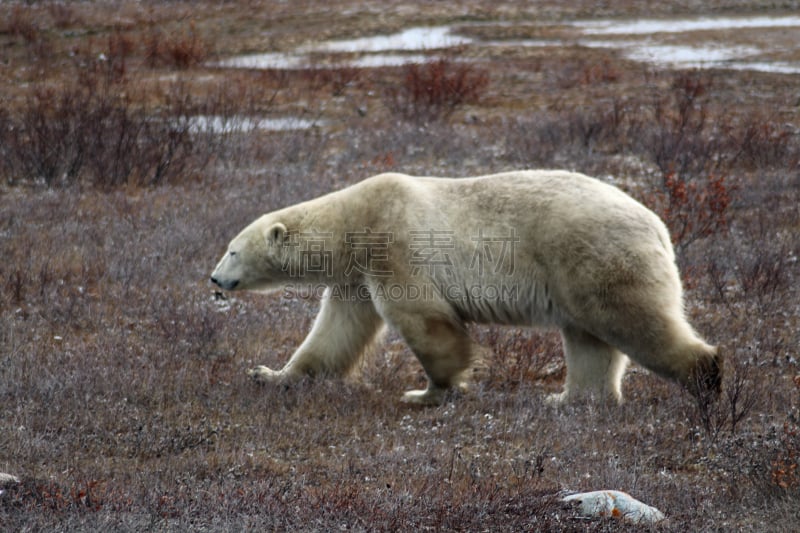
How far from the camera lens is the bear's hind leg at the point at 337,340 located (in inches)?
238

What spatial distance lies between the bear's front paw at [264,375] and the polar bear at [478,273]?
0.01 metres

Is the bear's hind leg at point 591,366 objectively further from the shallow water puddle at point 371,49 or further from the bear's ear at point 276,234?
the shallow water puddle at point 371,49

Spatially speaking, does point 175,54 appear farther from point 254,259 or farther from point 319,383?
point 319,383

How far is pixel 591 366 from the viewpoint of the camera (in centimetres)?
557

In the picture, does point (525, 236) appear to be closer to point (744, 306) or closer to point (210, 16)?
point (744, 306)

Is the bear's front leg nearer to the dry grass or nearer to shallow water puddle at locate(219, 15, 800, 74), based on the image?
the dry grass

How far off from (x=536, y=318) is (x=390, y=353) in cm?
158

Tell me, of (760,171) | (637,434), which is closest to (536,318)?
(637,434)

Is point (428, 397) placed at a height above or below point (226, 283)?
below

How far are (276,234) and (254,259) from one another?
249mm

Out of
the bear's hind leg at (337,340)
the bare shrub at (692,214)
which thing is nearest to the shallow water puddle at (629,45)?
the bare shrub at (692,214)

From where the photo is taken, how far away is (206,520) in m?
3.55

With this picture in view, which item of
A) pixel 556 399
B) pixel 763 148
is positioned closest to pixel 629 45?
pixel 763 148

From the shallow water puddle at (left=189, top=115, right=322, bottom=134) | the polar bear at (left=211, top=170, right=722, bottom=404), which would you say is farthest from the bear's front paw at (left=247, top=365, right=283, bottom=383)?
the shallow water puddle at (left=189, top=115, right=322, bottom=134)
